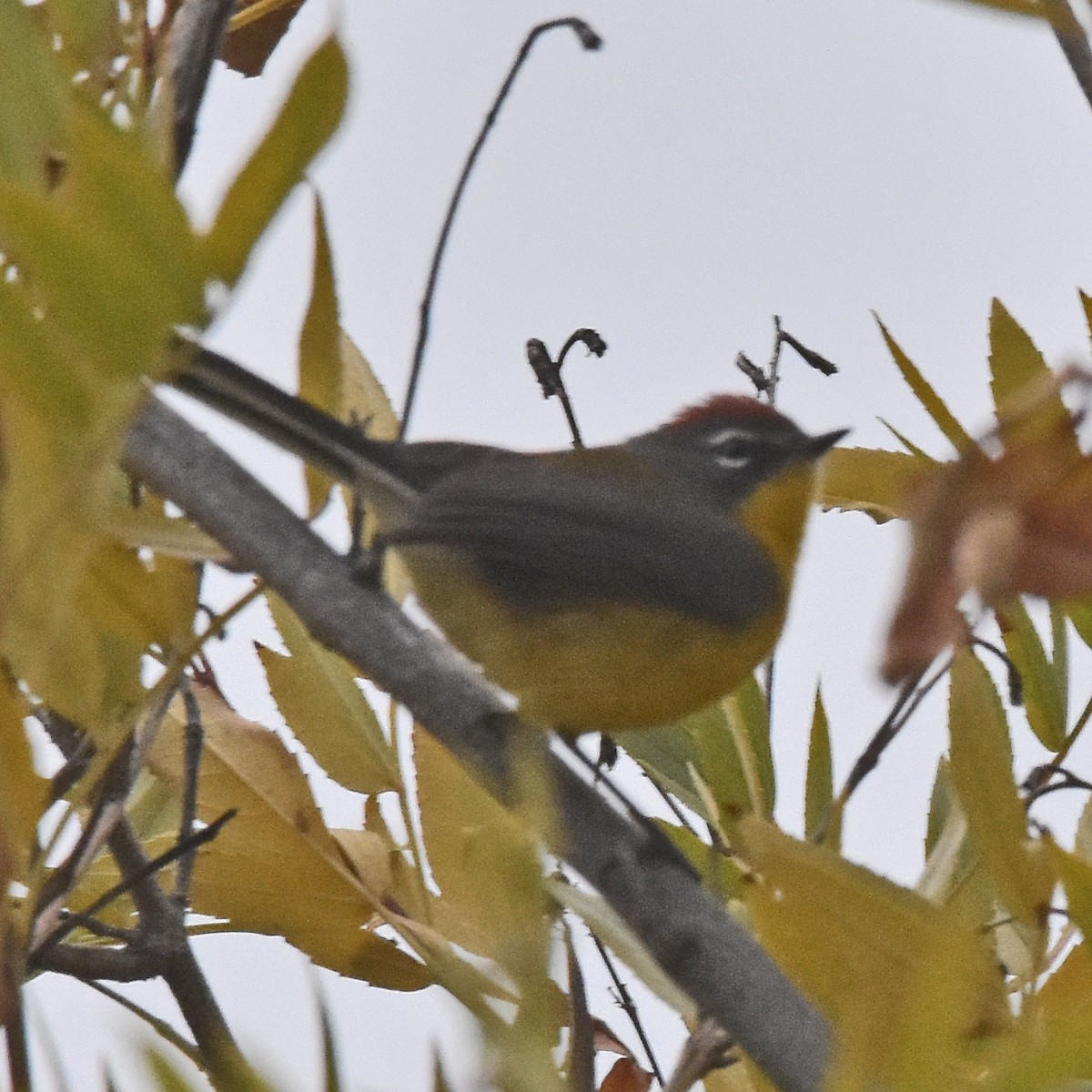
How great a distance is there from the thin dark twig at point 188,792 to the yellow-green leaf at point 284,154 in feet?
1.63

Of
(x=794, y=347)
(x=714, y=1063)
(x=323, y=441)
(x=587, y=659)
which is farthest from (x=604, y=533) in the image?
(x=714, y=1063)

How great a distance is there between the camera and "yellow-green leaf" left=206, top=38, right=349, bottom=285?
0.49m

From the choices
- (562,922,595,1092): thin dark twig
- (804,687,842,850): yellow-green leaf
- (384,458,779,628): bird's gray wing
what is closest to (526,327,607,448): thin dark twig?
(384,458,779,628): bird's gray wing

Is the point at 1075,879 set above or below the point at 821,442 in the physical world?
below

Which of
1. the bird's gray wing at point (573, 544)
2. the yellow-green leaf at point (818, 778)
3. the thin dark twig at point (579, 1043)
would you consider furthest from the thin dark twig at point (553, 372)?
the thin dark twig at point (579, 1043)

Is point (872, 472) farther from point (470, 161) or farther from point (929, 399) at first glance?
point (470, 161)

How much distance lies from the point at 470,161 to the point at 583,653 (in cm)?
73

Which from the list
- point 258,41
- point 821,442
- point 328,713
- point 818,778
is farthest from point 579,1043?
point 821,442

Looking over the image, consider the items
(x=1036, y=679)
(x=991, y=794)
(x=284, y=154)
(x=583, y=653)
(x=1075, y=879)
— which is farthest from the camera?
(x=583, y=653)

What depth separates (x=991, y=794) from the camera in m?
0.76

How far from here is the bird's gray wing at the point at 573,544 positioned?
1.74m

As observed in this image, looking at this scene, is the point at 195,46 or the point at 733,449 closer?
the point at 195,46

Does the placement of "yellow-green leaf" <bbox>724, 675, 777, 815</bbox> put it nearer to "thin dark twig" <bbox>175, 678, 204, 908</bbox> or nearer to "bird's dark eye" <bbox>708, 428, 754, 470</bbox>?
"thin dark twig" <bbox>175, 678, 204, 908</bbox>

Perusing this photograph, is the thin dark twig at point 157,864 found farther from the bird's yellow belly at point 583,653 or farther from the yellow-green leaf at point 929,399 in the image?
the bird's yellow belly at point 583,653
